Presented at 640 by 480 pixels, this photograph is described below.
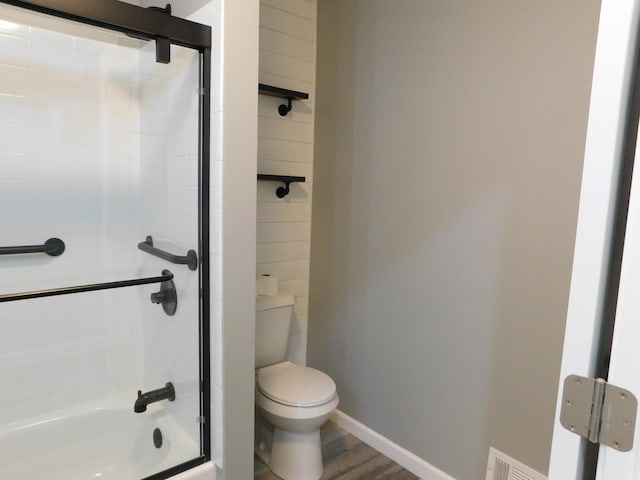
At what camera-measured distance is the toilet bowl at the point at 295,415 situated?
1.90 metres

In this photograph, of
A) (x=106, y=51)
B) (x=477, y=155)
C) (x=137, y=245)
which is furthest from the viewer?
(x=137, y=245)

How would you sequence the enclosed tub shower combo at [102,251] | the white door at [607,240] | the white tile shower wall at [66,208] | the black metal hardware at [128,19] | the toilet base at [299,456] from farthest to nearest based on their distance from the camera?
the toilet base at [299,456] < the white tile shower wall at [66,208] < the enclosed tub shower combo at [102,251] < the black metal hardware at [128,19] < the white door at [607,240]

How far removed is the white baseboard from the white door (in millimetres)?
1524

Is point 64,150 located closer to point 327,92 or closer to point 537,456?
point 327,92

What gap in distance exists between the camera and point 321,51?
244 centimetres

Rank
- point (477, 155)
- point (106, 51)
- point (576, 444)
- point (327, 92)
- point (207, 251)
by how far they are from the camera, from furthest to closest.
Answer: point (327, 92)
point (106, 51)
point (477, 155)
point (207, 251)
point (576, 444)

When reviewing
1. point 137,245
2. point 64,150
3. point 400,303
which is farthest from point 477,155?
point 64,150

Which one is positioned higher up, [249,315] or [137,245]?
[137,245]

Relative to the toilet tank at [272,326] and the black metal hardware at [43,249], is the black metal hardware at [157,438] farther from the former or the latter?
the black metal hardware at [43,249]

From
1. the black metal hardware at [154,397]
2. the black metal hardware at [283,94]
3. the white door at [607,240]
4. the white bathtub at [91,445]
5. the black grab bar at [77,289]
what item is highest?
the black metal hardware at [283,94]

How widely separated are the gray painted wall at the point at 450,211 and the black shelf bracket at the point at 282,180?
195 mm

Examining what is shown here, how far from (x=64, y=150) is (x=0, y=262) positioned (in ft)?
1.80

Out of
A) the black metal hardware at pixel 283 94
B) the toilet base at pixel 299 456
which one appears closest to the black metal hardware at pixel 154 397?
the toilet base at pixel 299 456

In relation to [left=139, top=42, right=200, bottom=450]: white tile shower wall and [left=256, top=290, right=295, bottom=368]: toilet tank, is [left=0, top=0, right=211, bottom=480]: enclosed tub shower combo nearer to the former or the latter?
[left=139, top=42, right=200, bottom=450]: white tile shower wall
